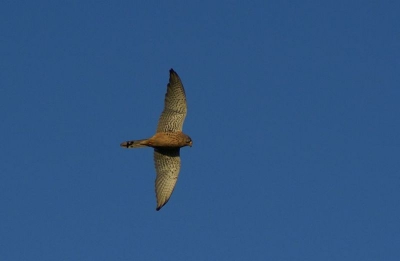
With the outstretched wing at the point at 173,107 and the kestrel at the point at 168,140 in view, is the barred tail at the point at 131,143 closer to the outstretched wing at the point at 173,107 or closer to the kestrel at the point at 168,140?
the kestrel at the point at 168,140

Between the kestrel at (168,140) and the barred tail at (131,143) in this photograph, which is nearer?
the kestrel at (168,140)

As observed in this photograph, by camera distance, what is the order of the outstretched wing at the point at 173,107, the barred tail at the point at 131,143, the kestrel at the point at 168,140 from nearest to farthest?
1. the outstretched wing at the point at 173,107
2. the kestrel at the point at 168,140
3. the barred tail at the point at 131,143

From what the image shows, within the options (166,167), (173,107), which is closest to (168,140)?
(173,107)

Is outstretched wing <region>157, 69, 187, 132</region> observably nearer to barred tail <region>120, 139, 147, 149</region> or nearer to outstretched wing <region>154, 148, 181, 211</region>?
barred tail <region>120, 139, 147, 149</region>

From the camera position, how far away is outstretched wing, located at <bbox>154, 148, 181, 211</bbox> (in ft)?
104

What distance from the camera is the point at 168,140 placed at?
31109 millimetres

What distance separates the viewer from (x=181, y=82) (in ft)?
100

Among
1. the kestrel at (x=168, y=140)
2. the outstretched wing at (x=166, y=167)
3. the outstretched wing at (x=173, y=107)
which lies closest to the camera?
the outstretched wing at (x=173, y=107)

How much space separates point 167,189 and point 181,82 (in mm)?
3851

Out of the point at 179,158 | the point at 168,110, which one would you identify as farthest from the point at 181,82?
the point at 179,158

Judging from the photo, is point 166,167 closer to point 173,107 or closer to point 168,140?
point 168,140

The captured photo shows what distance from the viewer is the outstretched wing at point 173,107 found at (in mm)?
30500

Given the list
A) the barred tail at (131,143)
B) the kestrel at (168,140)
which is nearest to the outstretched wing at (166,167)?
the kestrel at (168,140)

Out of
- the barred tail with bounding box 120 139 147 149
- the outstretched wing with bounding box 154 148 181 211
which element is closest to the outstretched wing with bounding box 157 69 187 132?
the barred tail with bounding box 120 139 147 149
